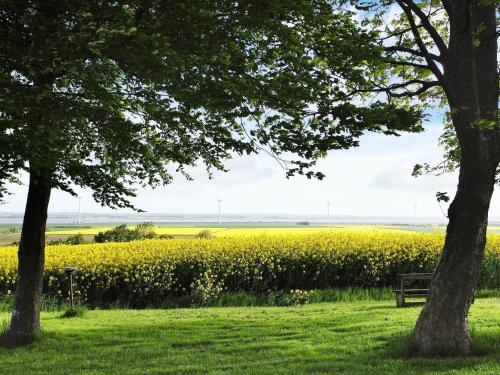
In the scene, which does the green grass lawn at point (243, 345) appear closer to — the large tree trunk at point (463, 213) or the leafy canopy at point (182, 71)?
the large tree trunk at point (463, 213)

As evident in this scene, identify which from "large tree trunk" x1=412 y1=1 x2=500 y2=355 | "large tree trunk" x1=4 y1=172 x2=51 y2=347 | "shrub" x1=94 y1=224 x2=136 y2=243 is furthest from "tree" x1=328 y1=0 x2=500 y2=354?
"shrub" x1=94 y1=224 x2=136 y2=243

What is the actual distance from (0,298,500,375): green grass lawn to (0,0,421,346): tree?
311 centimetres

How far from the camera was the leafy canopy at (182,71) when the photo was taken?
5.94m

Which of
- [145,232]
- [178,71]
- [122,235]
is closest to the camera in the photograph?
[178,71]

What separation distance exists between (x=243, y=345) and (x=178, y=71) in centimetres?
536

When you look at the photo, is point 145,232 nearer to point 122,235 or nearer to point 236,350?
point 122,235

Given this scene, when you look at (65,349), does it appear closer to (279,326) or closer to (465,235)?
(279,326)

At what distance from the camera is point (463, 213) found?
7.93m

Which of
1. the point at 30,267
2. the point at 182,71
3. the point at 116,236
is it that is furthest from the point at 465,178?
the point at 116,236

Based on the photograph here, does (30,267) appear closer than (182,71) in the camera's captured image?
No

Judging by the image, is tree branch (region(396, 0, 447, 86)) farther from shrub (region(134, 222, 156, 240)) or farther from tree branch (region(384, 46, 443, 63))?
shrub (region(134, 222, 156, 240))

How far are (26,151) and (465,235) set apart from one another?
6.55 meters

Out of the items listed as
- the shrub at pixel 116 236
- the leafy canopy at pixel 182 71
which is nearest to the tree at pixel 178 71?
the leafy canopy at pixel 182 71

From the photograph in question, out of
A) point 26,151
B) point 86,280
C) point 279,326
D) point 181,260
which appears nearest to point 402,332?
point 279,326
